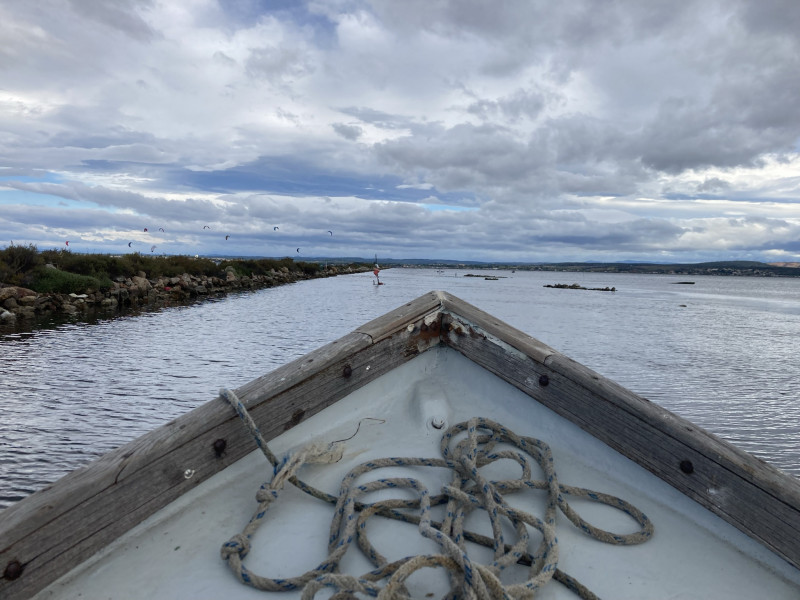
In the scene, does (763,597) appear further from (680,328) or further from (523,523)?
(680,328)

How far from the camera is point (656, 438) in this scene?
1915mm

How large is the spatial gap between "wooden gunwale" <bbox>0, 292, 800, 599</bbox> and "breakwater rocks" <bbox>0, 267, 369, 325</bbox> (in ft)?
50.2

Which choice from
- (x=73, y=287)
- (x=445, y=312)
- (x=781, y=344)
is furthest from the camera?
(x=73, y=287)

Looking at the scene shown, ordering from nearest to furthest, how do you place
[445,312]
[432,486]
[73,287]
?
1. [432,486]
2. [445,312]
3. [73,287]

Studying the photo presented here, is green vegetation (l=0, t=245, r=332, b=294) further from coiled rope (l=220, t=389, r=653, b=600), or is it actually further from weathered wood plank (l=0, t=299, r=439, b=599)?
coiled rope (l=220, t=389, r=653, b=600)

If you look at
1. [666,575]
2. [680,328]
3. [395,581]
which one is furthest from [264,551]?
[680,328]

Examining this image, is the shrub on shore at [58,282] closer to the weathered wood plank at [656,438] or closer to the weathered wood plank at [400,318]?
the weathered wood plank at [400,318]

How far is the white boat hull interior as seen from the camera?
1.47 meters

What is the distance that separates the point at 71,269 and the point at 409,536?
2521 centimetres

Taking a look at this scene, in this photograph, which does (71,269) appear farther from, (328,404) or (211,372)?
(328,404)

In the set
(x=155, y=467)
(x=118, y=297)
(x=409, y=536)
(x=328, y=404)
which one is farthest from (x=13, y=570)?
(x=118, y=297)

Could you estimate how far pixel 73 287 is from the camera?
732 inches

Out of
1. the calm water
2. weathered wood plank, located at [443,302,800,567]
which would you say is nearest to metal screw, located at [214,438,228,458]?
weathered wood plank, located at [443,302,800,567]

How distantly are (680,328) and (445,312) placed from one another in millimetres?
21492
